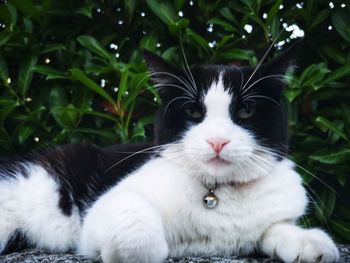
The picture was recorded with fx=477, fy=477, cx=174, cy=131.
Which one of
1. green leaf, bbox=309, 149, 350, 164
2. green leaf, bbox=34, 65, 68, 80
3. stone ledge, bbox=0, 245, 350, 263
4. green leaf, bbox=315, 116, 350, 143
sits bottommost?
stone ledge, bbox=0, 245, 350, 263

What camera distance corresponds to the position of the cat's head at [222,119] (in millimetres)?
1564

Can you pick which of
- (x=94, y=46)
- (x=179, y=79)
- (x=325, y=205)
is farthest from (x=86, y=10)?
(x=325, y=205)

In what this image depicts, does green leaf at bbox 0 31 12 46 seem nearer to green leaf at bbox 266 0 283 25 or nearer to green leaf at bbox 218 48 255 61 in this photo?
green leaf at bbox 218 48 255 61

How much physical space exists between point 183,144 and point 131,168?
41 centimetres

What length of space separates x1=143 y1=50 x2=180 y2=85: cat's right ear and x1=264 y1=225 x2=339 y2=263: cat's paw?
0.69 metres

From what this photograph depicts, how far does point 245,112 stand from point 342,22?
794 millimetres

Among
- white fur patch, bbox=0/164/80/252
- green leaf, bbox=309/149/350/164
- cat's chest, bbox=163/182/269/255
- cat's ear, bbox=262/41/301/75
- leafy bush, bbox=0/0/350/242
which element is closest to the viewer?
cat's chest, bbox=163/182/269/255

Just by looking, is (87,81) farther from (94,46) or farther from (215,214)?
(215,214)

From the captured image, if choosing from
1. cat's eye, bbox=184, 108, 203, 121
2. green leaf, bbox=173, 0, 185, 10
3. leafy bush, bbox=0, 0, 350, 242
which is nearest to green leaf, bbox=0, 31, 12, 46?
leafy bush, bbox=0, 0, 350, 242

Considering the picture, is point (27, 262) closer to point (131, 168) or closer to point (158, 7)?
point (131, 168)

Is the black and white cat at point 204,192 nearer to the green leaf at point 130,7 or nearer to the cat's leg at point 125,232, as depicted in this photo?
the cat's leg at point 125,232

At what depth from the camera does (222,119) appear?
5.29 ft

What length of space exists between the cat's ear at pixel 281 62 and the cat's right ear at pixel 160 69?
0.33m

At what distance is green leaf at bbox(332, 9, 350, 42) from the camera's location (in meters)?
2.12
